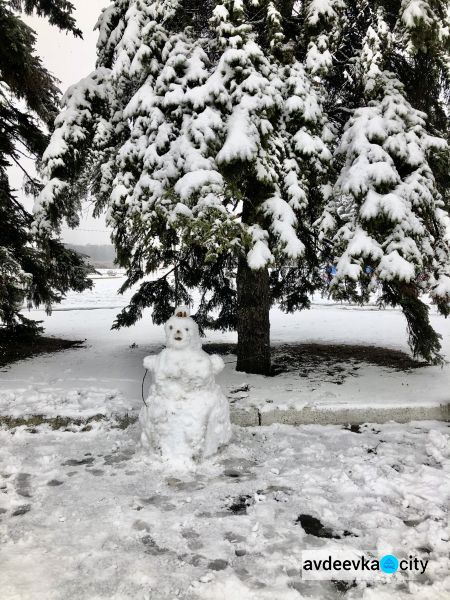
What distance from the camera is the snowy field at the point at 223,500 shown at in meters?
2.68

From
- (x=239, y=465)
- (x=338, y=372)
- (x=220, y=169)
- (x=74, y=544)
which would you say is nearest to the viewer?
(x=74, y=544)

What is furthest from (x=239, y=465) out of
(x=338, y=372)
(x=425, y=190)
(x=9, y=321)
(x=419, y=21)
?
(x=9, y=321)

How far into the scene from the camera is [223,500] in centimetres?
368

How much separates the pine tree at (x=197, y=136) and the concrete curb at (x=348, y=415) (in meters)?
1.87

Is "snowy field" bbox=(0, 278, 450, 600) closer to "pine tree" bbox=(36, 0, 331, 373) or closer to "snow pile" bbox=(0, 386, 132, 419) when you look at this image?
"snow pile" bbox=(0, 386, 132, 419)

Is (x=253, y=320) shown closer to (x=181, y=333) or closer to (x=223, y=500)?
(x=181, y=333)

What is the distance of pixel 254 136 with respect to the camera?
16.2 feet

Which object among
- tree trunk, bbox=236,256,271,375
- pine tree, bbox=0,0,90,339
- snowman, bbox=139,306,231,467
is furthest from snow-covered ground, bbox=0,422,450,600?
pine tree, bbox=0,0,90,339

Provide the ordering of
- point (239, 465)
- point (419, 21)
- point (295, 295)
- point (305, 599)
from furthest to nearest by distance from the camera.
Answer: point (295, 295) → point (419, 21) → point (239, 465) → point (305, 599)

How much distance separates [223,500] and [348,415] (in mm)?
2407

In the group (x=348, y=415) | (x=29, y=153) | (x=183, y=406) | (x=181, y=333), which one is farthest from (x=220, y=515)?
(x=29, y=153)

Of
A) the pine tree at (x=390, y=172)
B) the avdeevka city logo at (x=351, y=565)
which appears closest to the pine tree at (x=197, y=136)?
the pine tree at (x=390, y=172)

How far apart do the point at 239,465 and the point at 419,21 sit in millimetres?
5113

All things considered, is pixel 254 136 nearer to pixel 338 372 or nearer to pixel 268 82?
pixel 268 82
